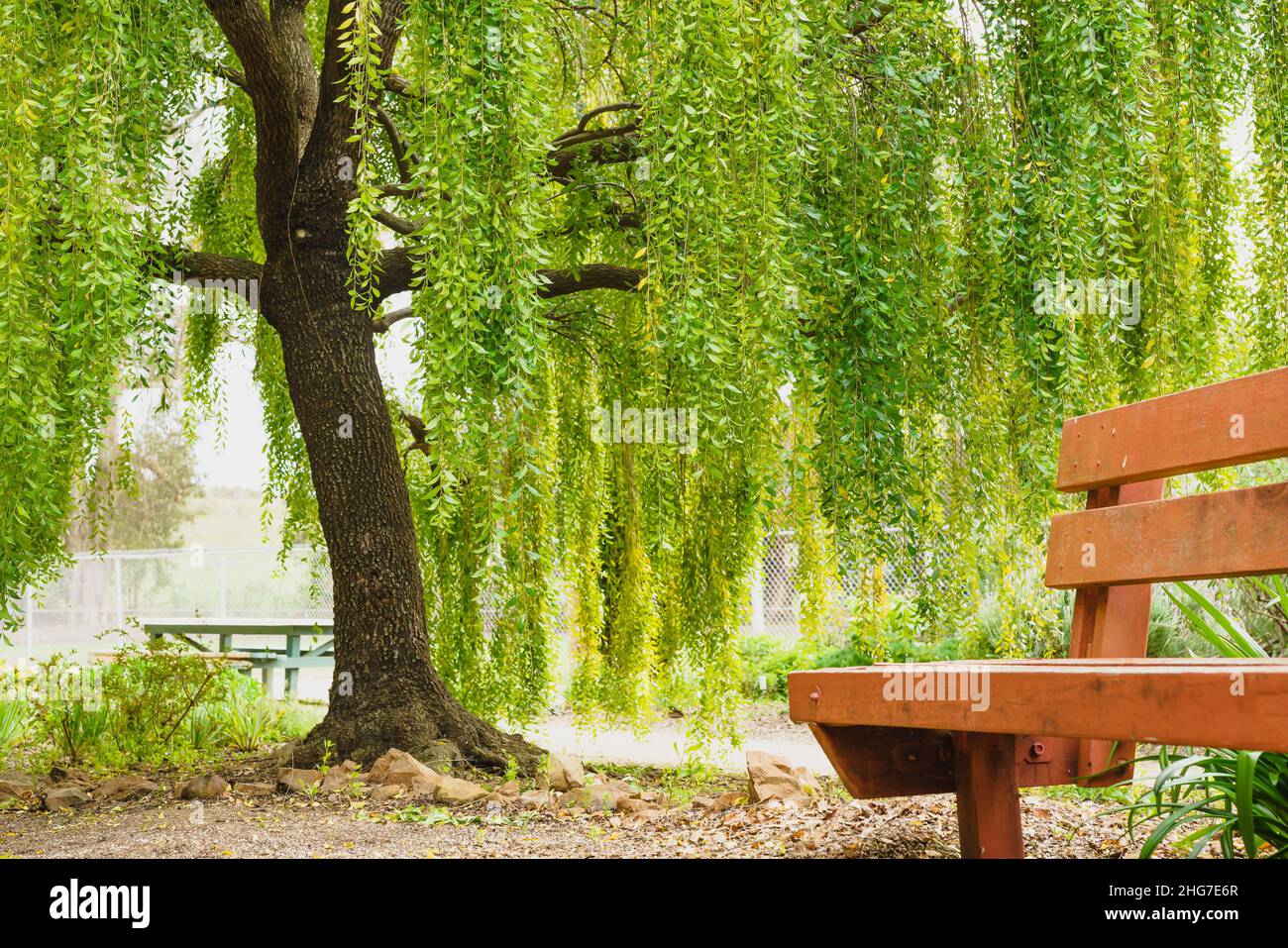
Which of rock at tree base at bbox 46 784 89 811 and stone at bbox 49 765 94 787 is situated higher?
rock at tree base at bbox 46 784 89 811

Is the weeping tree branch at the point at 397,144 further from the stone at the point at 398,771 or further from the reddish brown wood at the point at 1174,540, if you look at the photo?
the reddish brown wood at the point at 1174,540

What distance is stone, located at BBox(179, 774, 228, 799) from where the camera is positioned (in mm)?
4723

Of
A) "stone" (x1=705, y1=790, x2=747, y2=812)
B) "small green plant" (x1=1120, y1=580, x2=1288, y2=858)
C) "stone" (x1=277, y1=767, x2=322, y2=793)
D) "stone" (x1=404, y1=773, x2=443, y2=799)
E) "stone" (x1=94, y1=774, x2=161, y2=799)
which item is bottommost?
"stone" (x1=94, y1=774, x2=161, y2=799)

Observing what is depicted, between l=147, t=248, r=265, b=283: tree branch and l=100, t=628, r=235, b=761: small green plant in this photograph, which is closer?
l=147, t=248, r=265, b=283: tree branch

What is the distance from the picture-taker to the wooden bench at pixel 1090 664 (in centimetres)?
182

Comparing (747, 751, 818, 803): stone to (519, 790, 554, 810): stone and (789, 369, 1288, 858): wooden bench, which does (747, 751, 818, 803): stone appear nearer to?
(519, 790, 554, 810): stone

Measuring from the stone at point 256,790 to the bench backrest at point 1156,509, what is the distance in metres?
3.42

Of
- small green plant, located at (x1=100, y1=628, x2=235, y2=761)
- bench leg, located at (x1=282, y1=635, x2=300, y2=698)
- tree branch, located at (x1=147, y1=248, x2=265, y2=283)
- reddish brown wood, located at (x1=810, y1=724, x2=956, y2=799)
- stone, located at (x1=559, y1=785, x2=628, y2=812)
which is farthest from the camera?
bench leg, located at (x1=282, y1=635, x2=300, y2=698)

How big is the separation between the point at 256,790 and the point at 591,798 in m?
1.46

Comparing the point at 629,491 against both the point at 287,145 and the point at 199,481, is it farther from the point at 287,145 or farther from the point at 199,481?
the point at 199,481

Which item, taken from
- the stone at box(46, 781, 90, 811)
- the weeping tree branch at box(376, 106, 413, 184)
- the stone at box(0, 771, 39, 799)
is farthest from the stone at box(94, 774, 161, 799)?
the weeping tree branch at box(376, 106, 413, 184)

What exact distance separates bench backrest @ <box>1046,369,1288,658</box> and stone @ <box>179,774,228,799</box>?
368 cm
